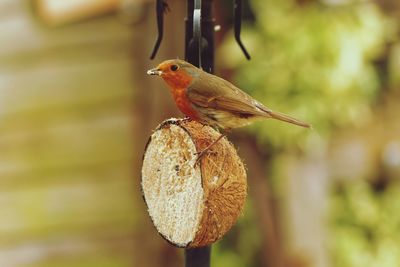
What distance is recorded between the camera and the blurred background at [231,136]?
4.16 meters

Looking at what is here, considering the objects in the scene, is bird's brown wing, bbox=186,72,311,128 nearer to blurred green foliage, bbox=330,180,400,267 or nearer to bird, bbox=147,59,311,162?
bird, bbox=147,59,311,162

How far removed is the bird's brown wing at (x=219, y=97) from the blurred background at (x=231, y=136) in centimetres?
223

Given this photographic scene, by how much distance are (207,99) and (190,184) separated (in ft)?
0.58

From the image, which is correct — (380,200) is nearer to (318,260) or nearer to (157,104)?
(318,260)

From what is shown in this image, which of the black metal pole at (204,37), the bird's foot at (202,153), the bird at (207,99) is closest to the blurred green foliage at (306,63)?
the black metal pole at (204,37)

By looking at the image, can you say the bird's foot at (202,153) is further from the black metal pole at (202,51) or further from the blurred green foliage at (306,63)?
the blurred green foliage at (306,63)

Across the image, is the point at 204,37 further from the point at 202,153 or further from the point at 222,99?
the point at 202,153

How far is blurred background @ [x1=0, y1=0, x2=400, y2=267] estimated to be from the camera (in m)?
4.16

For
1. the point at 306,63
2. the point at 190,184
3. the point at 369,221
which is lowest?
the point at 369,221

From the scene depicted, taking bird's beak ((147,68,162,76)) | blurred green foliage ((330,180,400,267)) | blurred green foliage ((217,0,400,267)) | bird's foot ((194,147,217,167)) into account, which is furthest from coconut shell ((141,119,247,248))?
blurred green foliage ((330,180,400,267))

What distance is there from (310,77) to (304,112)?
16 centimetres

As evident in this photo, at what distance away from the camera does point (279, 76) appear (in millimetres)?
4156

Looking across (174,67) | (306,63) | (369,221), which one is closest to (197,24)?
(174,67)

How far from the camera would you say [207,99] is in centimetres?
182
